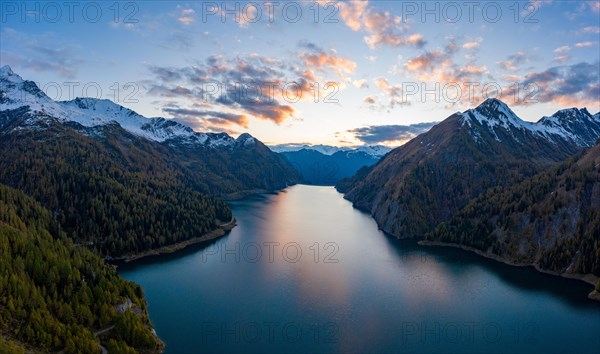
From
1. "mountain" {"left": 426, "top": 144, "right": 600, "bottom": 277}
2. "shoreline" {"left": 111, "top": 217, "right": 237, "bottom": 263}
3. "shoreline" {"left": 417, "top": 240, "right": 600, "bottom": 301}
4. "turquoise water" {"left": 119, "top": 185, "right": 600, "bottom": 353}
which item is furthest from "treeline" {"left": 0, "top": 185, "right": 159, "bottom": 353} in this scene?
"mountain" {"left": 426, "top": 144, "right": 600, "bottom": 277}

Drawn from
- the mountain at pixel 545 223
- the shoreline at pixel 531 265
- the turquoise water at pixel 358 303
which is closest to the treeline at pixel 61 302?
the turquoise water at pixel 358 303

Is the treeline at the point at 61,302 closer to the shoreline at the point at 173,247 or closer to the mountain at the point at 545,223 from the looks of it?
the shoreline at the point at 173,247

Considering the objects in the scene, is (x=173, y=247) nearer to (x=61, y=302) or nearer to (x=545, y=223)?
(x=61, y=302)

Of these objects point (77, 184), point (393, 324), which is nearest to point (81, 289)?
point (393, 324)

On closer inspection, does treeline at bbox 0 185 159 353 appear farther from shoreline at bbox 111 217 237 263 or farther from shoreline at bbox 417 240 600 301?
shoreline at bbox 417 240 600 301

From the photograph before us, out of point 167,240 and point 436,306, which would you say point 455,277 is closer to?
point 436,306

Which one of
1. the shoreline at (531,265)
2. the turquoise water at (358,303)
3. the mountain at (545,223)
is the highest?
the mountain at (545,223)
